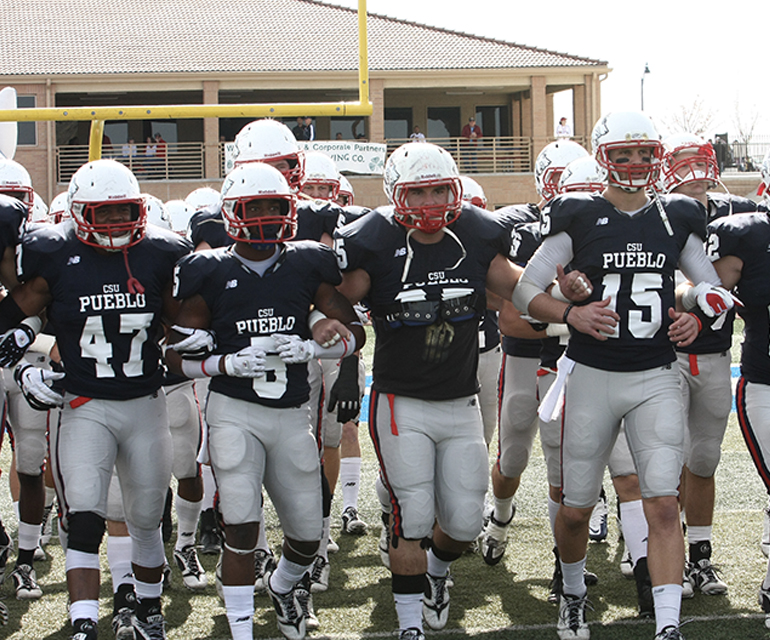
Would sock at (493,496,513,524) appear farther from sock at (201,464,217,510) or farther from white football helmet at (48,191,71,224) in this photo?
white football helmet at (48,191,71,224)

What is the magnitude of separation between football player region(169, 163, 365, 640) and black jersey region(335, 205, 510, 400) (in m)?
0.15

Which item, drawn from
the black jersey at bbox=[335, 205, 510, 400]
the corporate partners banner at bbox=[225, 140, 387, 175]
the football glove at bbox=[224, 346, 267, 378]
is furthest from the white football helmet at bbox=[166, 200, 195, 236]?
the corporate partners banner at bbox=[225, 140, 387, 175]

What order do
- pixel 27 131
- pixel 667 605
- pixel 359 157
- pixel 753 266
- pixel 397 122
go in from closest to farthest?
1. pixel 667 605
2. pixel 753 266
3. pixel 359 157
4. pixel 27 131
5. pixel 397 122

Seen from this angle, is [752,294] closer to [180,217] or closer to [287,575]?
[287,575]

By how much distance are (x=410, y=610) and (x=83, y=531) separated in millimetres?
1265

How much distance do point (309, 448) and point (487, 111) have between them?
75.5 feet

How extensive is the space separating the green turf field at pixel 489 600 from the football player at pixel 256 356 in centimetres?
62

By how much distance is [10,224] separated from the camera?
4.09m

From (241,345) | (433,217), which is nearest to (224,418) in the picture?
(241,345)

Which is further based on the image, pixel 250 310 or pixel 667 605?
pixel 250 310

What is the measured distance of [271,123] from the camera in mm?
4922

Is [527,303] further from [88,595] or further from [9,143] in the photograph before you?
[9,143]

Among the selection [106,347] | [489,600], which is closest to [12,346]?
[106,347]

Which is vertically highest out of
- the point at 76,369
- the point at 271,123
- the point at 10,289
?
the point at 271,123
